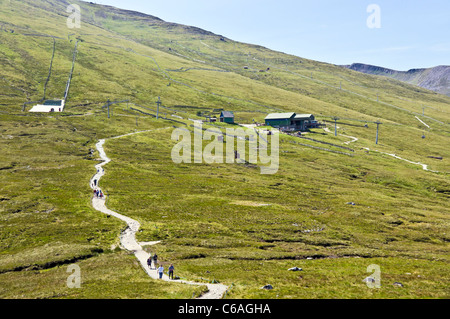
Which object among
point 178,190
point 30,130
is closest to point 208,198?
point 178,190

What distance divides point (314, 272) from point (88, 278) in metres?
31.2

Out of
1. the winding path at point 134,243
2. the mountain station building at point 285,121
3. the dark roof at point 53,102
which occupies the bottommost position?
the winding path at point 134,243

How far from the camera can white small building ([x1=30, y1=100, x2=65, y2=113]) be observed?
16875cm

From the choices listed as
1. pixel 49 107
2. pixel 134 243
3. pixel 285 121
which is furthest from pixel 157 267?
pixel 49 107

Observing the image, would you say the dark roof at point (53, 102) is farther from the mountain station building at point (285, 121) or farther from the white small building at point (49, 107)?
the mountain station building at point (285, 121)

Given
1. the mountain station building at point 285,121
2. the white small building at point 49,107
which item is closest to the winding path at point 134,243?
the white small building at point 49,107

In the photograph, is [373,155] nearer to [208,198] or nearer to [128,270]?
[208,198]

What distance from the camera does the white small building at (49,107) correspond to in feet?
554

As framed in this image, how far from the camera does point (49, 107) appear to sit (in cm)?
17538

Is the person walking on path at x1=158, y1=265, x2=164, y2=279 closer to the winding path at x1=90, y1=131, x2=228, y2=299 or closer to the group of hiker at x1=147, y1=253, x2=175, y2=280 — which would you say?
the group of hiker at x1=147, y1=253, x2=175, y2=280

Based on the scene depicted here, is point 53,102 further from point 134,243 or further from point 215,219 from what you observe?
point 134,243

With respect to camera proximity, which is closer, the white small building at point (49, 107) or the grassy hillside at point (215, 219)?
the grassy hillside at point (215, 219)

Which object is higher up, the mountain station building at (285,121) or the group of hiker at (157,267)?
the mountain station building at (285,121)

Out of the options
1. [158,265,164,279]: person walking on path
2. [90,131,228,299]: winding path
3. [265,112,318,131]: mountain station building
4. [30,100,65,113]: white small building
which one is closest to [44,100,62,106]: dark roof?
[30,100,65,113]: white small building
